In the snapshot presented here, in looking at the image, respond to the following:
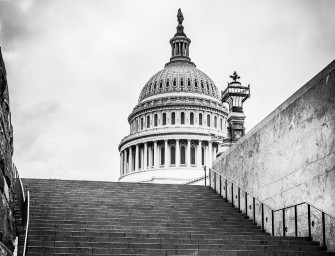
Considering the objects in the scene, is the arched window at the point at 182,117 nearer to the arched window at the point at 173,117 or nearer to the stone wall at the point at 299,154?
the arched window at the point at 173,117

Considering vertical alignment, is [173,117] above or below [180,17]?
below

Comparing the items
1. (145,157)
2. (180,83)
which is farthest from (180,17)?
(145,157)

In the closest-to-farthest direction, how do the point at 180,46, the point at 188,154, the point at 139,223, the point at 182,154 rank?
1. the point at 139,223
2. the point at 188,154
3. the point at 182,154
4. the point at 180,46

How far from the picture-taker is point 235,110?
27.7 metres

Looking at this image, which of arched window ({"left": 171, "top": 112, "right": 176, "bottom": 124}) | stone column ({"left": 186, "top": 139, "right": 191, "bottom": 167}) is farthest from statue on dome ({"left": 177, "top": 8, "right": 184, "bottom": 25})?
stone column ({"left": 186, "top": 139, "right": 191, "bottom": 167})

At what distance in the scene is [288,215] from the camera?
49.5ft

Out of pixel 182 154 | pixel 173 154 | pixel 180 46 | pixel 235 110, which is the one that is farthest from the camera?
pixel 180 46

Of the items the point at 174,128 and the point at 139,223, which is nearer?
the point at 139,223

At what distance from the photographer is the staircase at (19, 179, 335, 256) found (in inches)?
466

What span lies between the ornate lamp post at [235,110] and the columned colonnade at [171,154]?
168 feet

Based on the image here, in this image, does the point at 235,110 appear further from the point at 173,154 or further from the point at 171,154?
the point at 173,154

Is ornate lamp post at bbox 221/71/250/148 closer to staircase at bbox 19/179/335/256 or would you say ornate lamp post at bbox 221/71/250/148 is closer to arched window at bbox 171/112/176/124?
staircase at bbox 19/179/335/256

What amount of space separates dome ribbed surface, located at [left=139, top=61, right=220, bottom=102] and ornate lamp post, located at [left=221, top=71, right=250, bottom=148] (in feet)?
201

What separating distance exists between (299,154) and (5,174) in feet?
33.6
